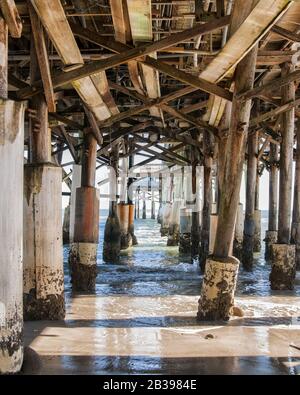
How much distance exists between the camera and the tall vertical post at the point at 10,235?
318cm

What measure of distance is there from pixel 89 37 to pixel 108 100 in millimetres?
1848

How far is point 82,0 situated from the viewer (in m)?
5.27

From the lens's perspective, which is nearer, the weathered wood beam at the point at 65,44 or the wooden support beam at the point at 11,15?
A: the wooden support beam at the point at 11,15

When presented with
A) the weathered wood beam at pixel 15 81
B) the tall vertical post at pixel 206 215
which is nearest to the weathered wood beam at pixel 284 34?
the weathered wood beam at pixel 15 81

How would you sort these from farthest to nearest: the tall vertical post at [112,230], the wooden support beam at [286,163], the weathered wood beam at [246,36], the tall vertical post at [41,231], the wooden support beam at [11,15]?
the tall vertical post at [112,230] < the wooden support beam at [286,163] < the tall vertical post at [41,231] < the weathered wood beam at [246,36] < the wooden support beam at [11,15]

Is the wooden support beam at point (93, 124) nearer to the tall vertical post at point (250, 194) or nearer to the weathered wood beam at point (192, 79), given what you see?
the weathered wood beam at point (192, 79)

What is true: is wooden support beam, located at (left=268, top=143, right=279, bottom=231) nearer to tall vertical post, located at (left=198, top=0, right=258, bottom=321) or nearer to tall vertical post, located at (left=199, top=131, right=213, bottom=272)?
tall vertical post, located at (left=199, top=131, right=213, bottom=272)

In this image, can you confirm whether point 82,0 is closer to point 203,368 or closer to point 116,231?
point 203,368

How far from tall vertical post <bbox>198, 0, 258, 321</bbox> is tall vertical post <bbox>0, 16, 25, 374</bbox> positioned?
2589 millimetres

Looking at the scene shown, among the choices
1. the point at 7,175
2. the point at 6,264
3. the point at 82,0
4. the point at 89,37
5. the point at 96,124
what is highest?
the point at 82,0

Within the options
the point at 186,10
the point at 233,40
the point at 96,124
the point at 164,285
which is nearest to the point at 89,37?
the point at 186,10

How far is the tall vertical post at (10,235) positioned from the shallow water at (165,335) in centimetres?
44

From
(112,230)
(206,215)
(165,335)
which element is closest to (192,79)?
(165,335)

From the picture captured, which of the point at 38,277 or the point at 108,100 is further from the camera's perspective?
the point at 108,100
